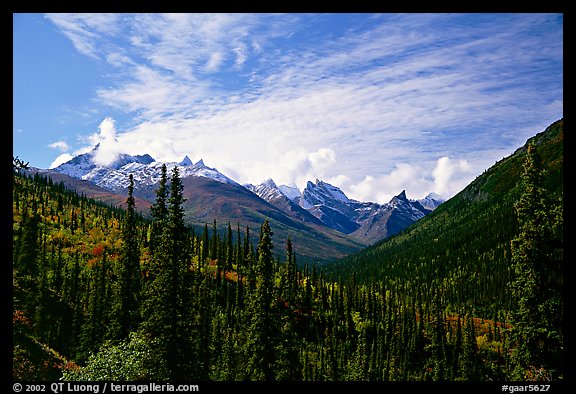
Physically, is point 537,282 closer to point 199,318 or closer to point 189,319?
point 189,319

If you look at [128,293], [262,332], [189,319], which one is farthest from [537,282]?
[128,293]

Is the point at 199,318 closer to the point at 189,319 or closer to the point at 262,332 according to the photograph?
the point at 262,332

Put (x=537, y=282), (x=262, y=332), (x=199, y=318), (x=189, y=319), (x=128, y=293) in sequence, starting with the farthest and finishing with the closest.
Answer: (x=199, y=318)
(x=128, y=293)
(x=262, y=332)
(x=189, y=319)
(x=537, y=282)

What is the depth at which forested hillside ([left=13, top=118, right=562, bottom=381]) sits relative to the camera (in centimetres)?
2653

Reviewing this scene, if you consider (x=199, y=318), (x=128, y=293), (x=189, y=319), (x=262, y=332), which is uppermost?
(x=128, y=293)

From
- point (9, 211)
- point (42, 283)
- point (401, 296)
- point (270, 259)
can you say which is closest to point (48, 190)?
point (42, 283)

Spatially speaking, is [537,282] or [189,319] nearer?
[537,282]

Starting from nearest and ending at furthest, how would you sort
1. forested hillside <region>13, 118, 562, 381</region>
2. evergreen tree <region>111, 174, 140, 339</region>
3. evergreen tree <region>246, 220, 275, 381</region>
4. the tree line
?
forested hillside <region>13, 118, 562, 381</region> → the tree line → evergreen tree <region>246, 220, 275, 381</region> → evergreen tree <region>111, 174, 140, 339</region>

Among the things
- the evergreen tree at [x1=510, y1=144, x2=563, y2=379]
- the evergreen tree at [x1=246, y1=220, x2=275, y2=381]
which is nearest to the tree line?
the evergreen tree at [x1=246, y1=220, x2=275, y2=381]

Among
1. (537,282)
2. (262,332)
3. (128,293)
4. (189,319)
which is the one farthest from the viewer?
(128,293)

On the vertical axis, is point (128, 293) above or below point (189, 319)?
above

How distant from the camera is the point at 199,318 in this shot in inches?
1891

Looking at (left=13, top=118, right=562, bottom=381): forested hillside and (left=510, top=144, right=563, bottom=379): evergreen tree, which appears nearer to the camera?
(left=510, top=144, right=563, bottom=379): evergreen tree

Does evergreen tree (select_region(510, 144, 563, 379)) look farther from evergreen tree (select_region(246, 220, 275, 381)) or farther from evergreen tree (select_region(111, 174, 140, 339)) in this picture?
evergreen tree (select_region(111, 174, 140, 339))
